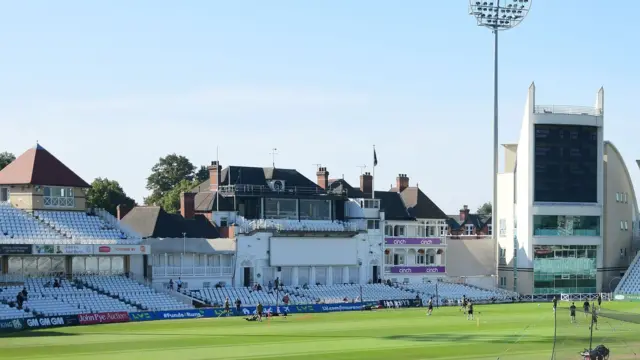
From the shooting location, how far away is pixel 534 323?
2625 inches

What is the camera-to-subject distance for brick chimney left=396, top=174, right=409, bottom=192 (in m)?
106

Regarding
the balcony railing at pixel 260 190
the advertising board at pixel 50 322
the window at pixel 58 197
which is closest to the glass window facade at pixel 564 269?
the balcony railing at pixel 260 190

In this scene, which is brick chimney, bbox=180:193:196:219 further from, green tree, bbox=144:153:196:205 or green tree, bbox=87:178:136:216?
green tree, bbox=144:153:196:205

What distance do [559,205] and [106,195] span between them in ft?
160

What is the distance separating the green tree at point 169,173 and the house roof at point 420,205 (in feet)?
173

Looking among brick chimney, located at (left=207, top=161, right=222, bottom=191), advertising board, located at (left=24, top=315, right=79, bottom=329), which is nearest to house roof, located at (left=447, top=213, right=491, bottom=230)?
brick chimney, located at (left=207, top=161, right=222, bottom=191)

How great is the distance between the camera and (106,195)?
380 feet

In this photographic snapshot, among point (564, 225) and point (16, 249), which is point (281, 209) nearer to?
point (16, 249)

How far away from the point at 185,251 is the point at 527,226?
33.8 meters

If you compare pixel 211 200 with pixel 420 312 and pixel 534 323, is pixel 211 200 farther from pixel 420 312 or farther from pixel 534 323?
pixel 534 323

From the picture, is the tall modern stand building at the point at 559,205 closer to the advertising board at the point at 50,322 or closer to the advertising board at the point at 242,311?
the advertising board at the point at 242,311

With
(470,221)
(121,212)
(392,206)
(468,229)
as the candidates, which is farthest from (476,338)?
(470,221)

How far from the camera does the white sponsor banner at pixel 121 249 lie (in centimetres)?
7430

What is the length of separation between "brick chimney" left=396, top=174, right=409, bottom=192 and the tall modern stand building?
10334 mm
